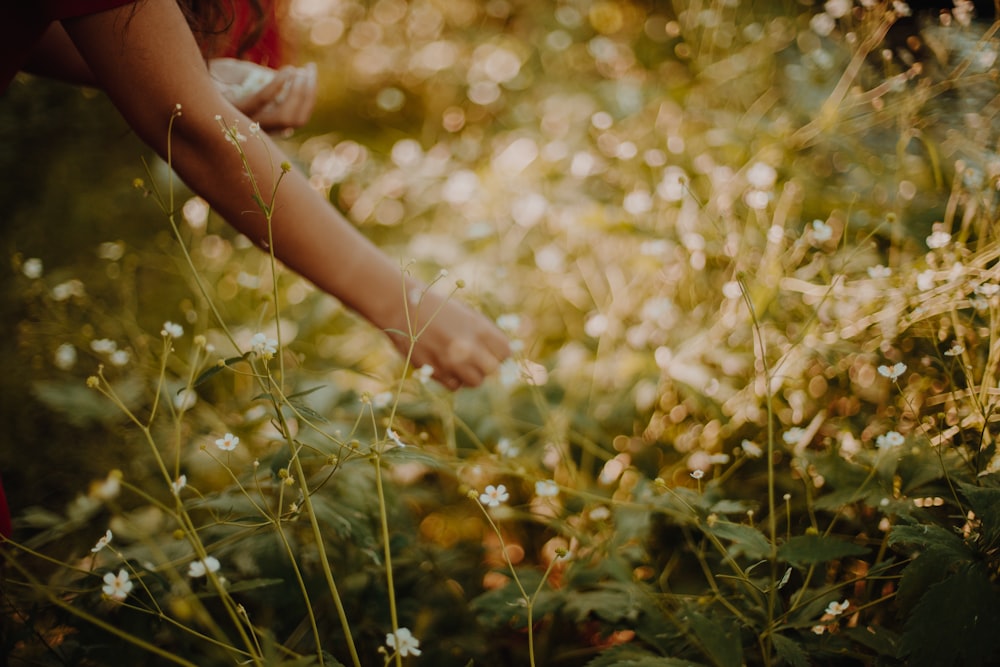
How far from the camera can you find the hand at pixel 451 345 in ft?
3.04

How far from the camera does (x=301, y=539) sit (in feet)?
3.69

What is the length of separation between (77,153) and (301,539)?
1.55m

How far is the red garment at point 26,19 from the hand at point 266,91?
0.72 ft

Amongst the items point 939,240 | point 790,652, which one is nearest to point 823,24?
point 939,240

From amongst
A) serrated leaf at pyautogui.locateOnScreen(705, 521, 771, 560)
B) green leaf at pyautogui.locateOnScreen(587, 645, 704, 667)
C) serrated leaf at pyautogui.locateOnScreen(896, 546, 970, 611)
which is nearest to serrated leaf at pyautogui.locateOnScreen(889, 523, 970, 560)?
serrated leaf at pyautogui.locateOnScreen(896, 546, 970, 611)

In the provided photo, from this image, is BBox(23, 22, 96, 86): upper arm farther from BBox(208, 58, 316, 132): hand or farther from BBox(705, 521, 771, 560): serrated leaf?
BBox(705, 521, 771, 560): serrated leaf

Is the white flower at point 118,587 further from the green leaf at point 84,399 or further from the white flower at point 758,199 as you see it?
the white flower at point 758,199

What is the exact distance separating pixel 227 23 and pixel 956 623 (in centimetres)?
111

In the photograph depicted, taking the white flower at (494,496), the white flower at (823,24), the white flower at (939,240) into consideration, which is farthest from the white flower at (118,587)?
the white flower at (823,24)

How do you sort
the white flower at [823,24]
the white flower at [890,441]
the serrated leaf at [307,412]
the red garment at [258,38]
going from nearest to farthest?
the serrated leaf at [307,412], the white flower at [890,441], the red garment at [258,38], the white flower at [823,24]

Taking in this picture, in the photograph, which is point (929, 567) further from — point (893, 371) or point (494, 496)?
point (494, 496)

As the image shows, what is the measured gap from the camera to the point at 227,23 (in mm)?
861

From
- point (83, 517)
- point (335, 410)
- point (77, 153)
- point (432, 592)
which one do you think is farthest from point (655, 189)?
point (77, 153)

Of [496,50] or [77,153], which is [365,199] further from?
[77,153]
